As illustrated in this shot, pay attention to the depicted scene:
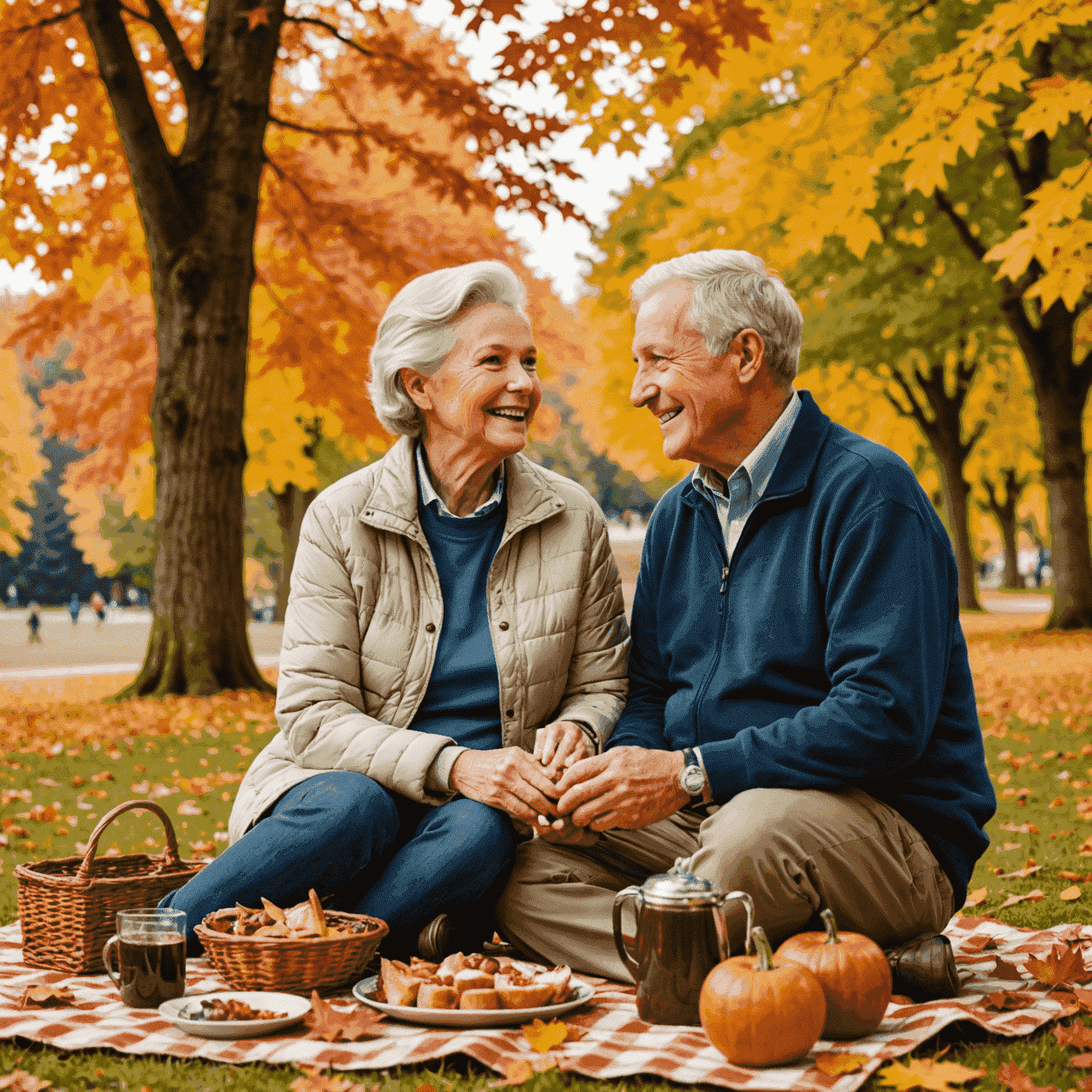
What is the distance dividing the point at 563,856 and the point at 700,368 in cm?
138

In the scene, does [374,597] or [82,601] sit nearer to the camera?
[374,597]

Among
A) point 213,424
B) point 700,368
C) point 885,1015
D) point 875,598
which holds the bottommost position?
point 885,1015

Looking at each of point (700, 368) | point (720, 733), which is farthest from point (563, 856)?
point (700, 368)

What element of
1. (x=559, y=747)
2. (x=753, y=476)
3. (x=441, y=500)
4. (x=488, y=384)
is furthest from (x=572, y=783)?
(x=488, y=384)

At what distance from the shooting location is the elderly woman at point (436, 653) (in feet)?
11.6

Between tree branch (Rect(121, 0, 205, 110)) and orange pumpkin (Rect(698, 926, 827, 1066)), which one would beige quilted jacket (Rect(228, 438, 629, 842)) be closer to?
orange pumpkin (Rect(698, 926, 827, 1066))

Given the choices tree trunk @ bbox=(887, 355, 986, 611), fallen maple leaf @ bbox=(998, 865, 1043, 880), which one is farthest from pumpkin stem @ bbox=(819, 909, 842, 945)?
tree trunk @ bbox=(887, 355, 986, 611)

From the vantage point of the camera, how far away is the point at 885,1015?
313 cm

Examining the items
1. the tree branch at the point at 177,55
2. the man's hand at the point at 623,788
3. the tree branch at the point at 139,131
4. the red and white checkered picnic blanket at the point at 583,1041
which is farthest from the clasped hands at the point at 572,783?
the tree branch at the point at 177,55

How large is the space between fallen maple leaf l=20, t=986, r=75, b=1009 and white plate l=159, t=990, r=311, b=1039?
29 cm

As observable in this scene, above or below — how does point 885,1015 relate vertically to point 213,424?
below

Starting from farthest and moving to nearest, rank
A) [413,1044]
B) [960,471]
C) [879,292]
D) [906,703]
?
[960,471], [879,292], [906,703], [413,1044]

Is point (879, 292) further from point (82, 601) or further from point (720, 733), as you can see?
point (82, 601)

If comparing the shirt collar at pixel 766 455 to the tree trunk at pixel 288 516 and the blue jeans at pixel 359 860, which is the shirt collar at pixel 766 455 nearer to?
the blue jeans at pixel 359 860
